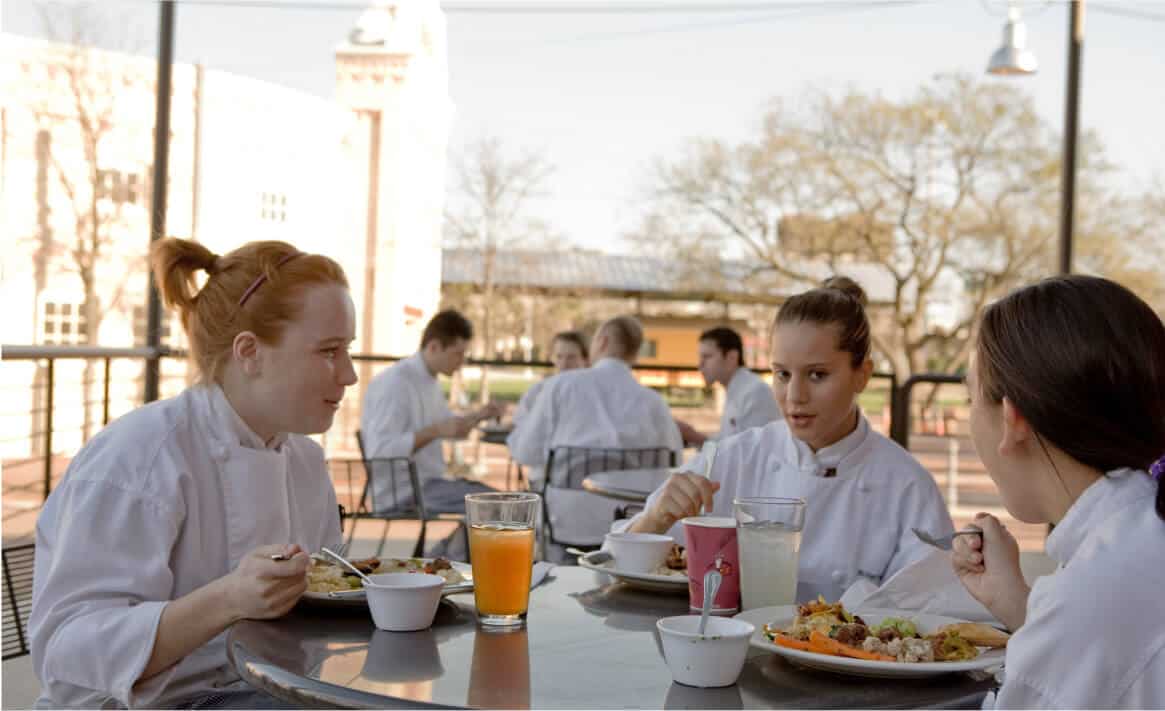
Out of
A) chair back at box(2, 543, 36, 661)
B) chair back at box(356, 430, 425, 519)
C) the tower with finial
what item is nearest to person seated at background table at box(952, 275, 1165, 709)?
chair back at box(2, 543, 36, 661)

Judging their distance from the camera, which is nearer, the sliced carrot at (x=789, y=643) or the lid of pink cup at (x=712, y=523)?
the sliced carrot at (x=789, y=643)

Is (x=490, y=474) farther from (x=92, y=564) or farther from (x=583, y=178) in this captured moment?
(x=92, y=564)

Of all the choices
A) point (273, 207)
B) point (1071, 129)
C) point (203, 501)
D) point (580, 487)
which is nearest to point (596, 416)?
point (580, 487)

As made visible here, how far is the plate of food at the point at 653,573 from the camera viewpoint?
177 cm

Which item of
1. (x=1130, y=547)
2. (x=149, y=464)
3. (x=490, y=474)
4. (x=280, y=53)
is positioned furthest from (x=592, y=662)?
(x=280, y=53)

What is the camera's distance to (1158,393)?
3.82 feet

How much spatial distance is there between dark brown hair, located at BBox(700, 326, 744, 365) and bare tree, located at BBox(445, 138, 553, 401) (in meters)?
14.3

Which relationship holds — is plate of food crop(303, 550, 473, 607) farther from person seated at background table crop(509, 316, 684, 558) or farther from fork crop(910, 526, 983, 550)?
person seated at background table crop(509, 316, 684, 558)

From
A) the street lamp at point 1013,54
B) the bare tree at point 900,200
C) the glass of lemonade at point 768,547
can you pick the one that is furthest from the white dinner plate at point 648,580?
the bare tree at point 900,200

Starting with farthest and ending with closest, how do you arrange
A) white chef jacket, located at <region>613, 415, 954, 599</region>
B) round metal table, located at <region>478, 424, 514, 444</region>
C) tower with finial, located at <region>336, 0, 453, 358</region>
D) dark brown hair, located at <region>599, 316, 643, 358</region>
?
tower with finial, located at <region>336, 0, 453, 358</region> → round metal table, located at <region>478, 424, 514, 444</region> → dark brown hair, located at <region>599, 316, 643, 358</region> → white chef jacket, located at <region>613, 415, 954, 599</region>

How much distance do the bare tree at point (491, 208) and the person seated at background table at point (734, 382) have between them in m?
14.3

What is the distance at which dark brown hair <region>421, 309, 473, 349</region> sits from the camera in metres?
5.65

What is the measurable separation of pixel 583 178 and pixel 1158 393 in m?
23.9

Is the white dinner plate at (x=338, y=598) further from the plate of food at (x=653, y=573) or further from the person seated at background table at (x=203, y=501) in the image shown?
the plate of food at (x=653, y=573)
